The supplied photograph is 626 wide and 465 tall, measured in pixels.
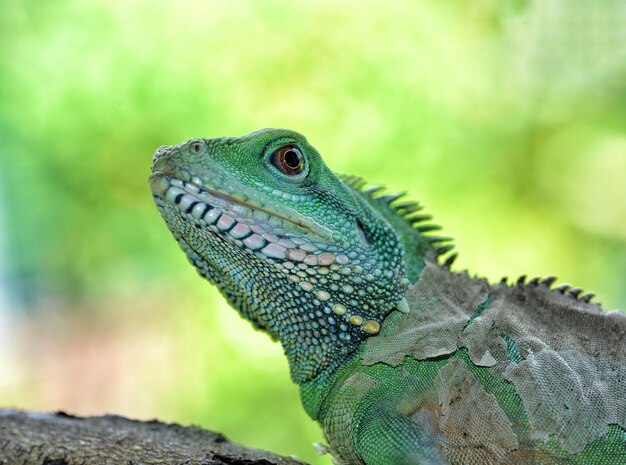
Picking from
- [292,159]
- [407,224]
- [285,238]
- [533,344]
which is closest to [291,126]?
[407,224]

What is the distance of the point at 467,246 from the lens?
26.1 ft

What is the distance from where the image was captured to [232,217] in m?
2.96

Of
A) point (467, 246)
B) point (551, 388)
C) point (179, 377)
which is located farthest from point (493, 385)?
point (179, 377)

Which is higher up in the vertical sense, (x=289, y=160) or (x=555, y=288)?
(x=289, y=160)

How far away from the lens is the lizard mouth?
2965 millimetres

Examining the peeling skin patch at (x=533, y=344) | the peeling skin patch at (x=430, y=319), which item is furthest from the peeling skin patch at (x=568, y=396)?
the peeling skin patch at (x=430, y=319)

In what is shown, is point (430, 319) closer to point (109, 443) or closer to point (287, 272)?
point (287, 272)

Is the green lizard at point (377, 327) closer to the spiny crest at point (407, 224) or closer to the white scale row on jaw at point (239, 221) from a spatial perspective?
the white scale row on jaw at point (239, 221)

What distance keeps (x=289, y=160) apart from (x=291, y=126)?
5.18 m

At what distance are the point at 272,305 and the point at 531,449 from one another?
54.1 inches

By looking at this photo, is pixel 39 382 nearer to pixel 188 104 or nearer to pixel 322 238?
pixel 188 104

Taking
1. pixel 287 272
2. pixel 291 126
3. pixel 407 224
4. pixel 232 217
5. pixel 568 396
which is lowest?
pixel 568 396

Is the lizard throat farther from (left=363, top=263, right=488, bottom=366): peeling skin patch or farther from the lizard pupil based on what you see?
the lizard pupil

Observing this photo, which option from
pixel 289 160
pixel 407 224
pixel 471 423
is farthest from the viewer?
pixel 407 224
